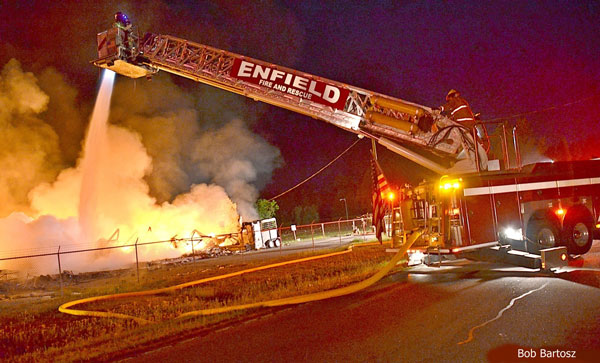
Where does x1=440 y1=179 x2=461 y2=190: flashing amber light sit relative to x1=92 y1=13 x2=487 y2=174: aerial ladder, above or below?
below

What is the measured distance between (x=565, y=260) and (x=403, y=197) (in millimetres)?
3372

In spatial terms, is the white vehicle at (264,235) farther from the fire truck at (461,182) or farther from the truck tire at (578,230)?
the truck tire at (578,230)

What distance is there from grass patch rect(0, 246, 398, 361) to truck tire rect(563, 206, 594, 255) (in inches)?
171

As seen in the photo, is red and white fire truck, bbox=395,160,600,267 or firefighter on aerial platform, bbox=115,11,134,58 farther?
firefighter on aerial platform, bbox=115,11,134,58

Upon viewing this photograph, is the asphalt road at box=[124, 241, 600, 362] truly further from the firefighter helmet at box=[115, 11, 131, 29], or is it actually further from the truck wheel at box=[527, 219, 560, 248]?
the firefighter helmet at box=[115, 11, 131, 29]

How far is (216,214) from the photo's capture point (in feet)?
106

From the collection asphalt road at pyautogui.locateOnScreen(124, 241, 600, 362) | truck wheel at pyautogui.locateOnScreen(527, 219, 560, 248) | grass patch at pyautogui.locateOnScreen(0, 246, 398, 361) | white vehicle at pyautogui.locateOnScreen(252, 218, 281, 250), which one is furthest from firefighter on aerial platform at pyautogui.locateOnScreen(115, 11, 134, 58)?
white vehicle at pyautogui.locateOnScreen(252, 218, 281, 250)

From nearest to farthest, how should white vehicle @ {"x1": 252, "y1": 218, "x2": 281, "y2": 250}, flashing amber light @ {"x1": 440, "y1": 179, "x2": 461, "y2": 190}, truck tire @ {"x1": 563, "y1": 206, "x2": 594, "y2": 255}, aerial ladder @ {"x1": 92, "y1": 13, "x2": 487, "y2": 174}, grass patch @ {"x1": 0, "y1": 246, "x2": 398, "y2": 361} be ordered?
grass patch @ {"x1": 0, "y1": 246, "x2": 398, "y2": 361}, flashing amber light @ {"x1": 440, "y1": 179, "x2": 461, "y2": 190}, truck tire @ {"x1": 563, "y1": 206, "x2": 594, "y2": 255}, aerial ladder @ {"x1": 92, "y1": 13, "x2": 487, "y2": 174}, white vehicle @ {"x1": 252, "y1": 218, "x2": 281, "y2": 250}

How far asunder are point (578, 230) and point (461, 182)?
2695 mm

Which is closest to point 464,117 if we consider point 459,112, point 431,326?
point 459,112

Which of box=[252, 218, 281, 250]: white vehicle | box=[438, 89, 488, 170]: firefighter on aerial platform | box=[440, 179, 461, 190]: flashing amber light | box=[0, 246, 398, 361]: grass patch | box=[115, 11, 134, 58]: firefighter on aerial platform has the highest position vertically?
box=[115, 11, 134, 58]: firefighter on aerial platform

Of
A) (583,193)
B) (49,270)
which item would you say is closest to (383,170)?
(583,193)

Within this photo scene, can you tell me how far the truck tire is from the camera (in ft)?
30.5

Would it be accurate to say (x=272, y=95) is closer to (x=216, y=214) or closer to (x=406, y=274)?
(x=406, y=274)
